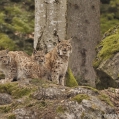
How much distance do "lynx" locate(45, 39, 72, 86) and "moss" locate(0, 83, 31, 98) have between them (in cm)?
283

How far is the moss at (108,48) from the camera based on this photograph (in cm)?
1183

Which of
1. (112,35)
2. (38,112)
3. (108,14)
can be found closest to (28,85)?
(38,112)

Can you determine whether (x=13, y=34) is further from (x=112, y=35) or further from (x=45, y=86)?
(x=45, y=86)

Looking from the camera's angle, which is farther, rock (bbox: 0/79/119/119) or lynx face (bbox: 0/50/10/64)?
lynx face (bbox: 0/50/10/64)

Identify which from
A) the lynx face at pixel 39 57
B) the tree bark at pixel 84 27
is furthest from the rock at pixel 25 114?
the tree bark at pixel 84 27


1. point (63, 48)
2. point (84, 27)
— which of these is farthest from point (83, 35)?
point (63, 48)

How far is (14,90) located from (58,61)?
11.0 ft

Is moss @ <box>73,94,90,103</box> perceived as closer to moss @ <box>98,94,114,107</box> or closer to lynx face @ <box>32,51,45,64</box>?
moss @ <box>98,94,114,107</box>

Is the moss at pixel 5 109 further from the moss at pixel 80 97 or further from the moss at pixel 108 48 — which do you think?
the moss at pixel 108 48

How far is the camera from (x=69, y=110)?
690cm

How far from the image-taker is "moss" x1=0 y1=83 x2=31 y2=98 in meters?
7.66

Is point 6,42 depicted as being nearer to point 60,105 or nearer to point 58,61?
point 58,61

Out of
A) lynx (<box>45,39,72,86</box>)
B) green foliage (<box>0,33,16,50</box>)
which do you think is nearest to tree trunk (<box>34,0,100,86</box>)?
green foliage (<box>0,33,16,50</box>)

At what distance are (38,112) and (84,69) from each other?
36.5 ft
